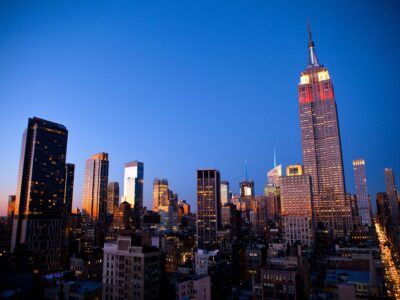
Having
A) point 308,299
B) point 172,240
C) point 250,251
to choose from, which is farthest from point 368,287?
point 172,240

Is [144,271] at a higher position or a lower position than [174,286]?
higher

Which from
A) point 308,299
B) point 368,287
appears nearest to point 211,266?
point 308,299

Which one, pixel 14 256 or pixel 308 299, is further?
pixel 14 256

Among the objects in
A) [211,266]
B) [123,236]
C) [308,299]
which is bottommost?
[308,299]

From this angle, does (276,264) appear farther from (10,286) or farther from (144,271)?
(10,286)

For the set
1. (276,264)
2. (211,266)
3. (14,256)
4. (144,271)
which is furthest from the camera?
(14,256)

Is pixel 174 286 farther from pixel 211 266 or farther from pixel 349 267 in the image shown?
pixel 349 267

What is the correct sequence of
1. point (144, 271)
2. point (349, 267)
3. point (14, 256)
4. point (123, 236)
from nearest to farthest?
point (144, 271), point (123, 236), point (349, 267), point (14, 256)
